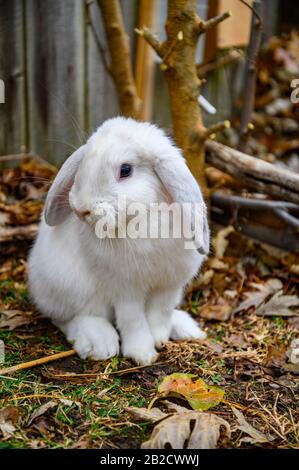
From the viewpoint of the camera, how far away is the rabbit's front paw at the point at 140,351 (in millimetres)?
2646

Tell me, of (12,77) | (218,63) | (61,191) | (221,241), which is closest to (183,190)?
(61,191)

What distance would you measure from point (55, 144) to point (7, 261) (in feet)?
3.14

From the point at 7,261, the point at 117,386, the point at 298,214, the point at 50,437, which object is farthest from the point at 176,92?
the point at 50,437

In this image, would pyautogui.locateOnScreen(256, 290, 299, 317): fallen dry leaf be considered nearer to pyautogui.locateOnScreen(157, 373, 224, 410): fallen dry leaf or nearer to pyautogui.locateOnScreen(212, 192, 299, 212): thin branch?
pyautogui.locateOnScreen(212, 192, 299, 212): thin branch

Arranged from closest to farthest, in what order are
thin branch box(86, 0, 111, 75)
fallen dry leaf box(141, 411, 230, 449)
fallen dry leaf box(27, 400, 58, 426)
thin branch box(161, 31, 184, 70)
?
fallen dry leaf box(141, 411, 230, 449)
fallen dry leaf box(27, 400, 58, 426)
thin branch box(161, 31, 184, 70)
thin branch box(86, 0, 111, 75)

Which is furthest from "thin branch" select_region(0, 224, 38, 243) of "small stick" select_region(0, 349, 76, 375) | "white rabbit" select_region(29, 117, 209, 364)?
"small stick" select_region(0, 349, 76, 375)

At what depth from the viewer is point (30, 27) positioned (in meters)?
3.89

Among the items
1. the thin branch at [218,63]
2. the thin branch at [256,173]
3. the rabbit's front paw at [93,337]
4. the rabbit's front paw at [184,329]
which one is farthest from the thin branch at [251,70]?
the rabbit's front paw at [93,337]

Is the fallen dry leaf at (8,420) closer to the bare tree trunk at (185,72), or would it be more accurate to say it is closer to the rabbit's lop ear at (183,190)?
the rabbit's lop ear at (183,190)

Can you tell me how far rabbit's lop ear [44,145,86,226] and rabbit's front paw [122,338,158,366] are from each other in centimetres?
67

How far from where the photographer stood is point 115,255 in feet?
8.29

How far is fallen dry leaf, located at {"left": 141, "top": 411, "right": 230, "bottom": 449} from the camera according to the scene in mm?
1991
